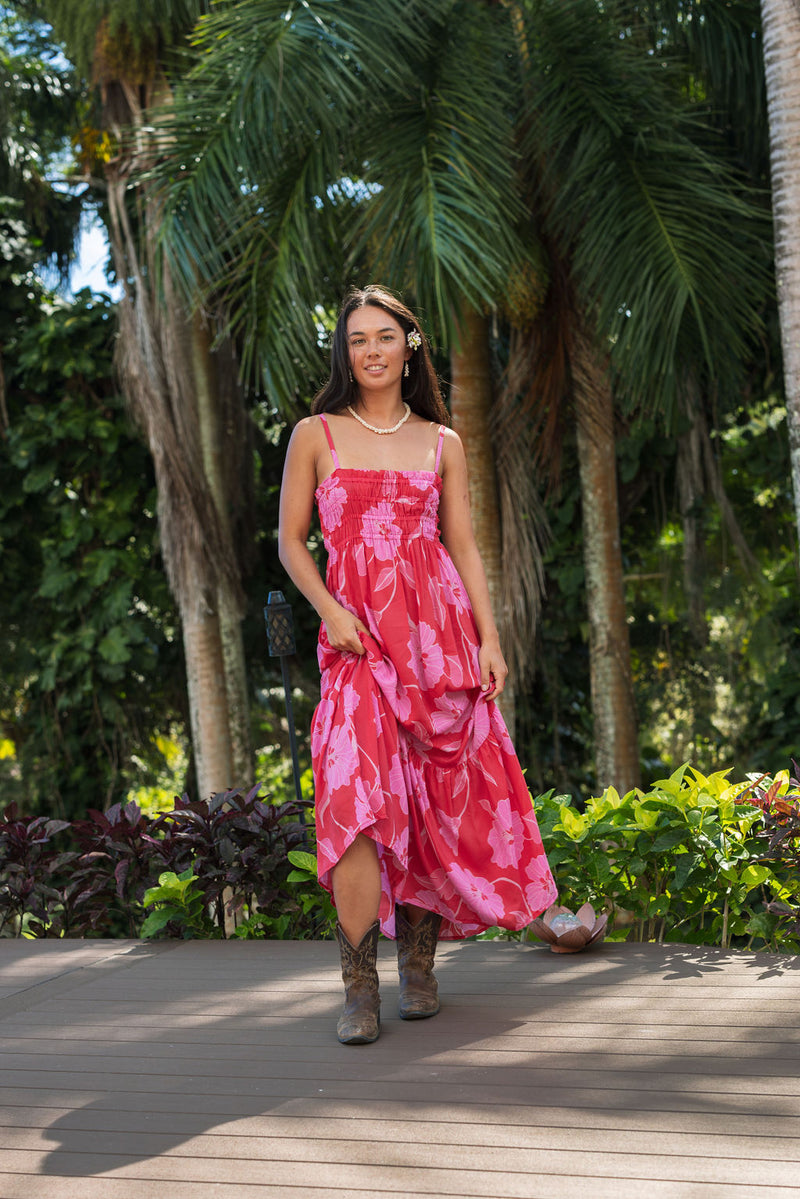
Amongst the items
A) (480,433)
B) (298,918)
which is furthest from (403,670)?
(480,433)

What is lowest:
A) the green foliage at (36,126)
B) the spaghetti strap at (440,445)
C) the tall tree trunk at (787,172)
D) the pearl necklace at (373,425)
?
the spaghetti strap at (440,445)

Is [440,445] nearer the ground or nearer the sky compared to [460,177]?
nearer the ground

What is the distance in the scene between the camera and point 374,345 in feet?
8.73

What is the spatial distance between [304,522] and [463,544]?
0.37 metres

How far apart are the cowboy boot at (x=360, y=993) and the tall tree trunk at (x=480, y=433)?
3968 millimetres

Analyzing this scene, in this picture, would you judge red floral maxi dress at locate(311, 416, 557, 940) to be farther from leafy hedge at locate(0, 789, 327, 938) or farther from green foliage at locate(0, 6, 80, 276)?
green foliage at locate(0, 6, 80, 276)

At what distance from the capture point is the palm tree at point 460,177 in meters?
5.30

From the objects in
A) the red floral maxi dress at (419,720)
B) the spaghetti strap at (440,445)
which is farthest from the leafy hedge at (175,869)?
the spaghetti strap at (440,445)

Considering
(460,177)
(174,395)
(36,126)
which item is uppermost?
(36,126)

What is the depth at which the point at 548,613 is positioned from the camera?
8.38 meters

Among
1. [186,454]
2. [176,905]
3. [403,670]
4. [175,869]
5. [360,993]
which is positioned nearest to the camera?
[360,993]

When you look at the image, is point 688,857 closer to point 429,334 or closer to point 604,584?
point 429,334

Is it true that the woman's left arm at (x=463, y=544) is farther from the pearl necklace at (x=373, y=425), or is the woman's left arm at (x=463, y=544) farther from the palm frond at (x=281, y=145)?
the palm frond at (x=281, y=145)

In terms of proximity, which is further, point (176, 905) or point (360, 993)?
point (176, 905)
